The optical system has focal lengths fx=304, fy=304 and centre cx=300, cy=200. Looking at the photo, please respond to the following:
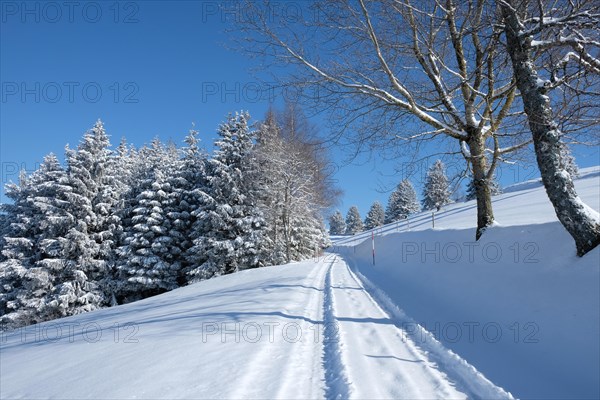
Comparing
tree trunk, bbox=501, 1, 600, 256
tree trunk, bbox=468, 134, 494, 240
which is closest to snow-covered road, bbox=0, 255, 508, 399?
tree trunk, bbox=501, 1, 600, 256

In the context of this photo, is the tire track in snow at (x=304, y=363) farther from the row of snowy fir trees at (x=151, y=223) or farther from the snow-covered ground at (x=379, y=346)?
the row of snowy fir trees at (x=151, y=223)

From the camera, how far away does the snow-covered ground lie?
9.41 feet

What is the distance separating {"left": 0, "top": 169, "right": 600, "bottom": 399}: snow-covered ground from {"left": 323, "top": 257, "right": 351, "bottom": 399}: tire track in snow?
15 millimetres

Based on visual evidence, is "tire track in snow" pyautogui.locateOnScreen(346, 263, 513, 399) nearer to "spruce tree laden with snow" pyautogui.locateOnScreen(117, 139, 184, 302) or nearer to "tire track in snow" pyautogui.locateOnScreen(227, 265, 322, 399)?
"tire track in snow" pyautogui.locateOnScreen(227, 265, 322, 399)

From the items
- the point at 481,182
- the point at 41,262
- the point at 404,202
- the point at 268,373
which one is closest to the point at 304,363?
the point at 268,373

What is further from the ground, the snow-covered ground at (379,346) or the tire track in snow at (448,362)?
the snow-covered ground at (379,346)

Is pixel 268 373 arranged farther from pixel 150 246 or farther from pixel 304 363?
pixel 150 246

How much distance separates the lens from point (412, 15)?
238 inches

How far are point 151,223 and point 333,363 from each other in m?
19.6

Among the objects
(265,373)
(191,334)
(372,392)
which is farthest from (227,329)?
(372,392)

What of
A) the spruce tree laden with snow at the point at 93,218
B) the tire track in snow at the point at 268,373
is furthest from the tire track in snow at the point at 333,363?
the spruce tree laden with snow at the point at 93,218

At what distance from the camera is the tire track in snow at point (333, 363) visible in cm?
278

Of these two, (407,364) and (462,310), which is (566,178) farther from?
(407,364)

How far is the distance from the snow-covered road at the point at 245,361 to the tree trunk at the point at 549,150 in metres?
2.40
